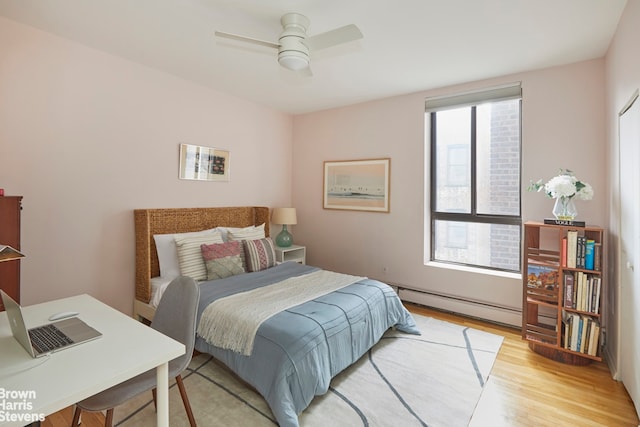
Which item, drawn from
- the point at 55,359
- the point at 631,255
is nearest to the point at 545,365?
the point at 631,255

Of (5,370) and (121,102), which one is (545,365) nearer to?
(5,370)

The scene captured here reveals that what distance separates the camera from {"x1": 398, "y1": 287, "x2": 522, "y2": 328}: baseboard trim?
3209 mm

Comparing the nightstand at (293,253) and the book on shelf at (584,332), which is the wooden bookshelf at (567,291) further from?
the nightstand at (293,253)

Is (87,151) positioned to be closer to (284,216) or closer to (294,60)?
(294,60)

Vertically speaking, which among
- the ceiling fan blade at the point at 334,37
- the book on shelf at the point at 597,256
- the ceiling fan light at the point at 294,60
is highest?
the ceiling fan blade at the point at 334,37

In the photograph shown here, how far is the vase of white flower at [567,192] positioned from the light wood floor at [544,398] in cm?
123

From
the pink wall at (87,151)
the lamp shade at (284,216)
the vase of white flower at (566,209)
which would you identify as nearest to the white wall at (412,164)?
the vase of white flower at (566,209)

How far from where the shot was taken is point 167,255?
123 inches

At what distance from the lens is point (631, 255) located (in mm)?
1998

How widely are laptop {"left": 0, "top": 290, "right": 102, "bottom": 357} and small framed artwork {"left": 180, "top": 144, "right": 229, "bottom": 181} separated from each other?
2.24 meters

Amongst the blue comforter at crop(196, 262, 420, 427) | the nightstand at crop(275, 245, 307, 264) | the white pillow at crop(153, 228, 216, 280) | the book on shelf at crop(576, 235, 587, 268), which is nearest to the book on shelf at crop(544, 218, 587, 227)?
the book on shelf at crop(576, 235, 587, 268)

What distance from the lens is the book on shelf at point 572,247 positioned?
8.34 ft

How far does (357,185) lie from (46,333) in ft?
11.4

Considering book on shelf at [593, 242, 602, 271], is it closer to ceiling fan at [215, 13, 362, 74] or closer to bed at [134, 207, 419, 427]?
bed at [134, 207, 419, 427]
